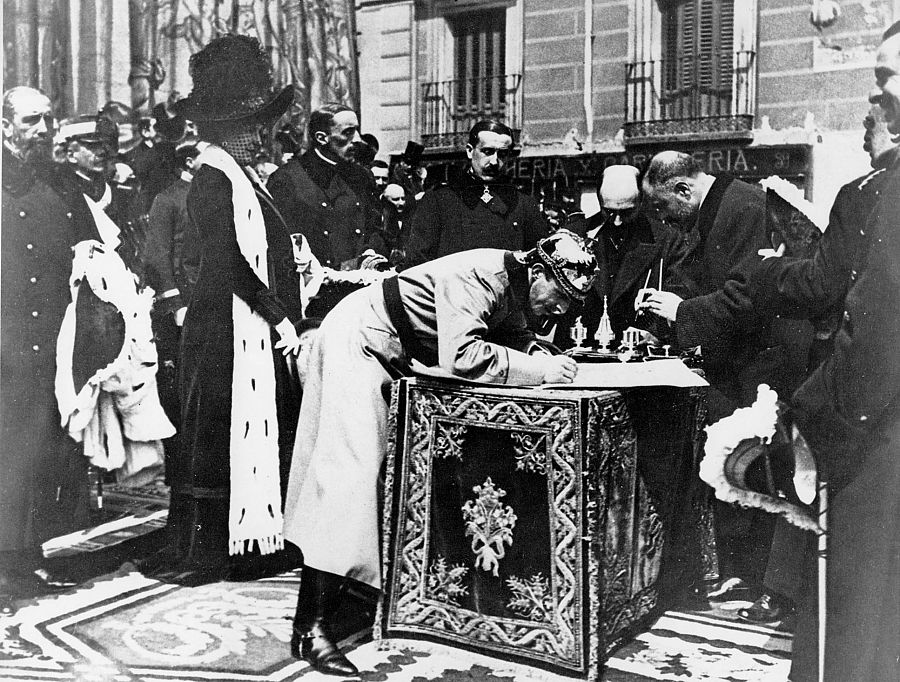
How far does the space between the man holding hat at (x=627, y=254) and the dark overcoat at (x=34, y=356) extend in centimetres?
210

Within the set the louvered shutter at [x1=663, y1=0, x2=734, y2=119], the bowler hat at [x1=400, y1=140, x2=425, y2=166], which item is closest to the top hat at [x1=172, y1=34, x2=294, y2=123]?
the bowler hat at [x1=400, y1=140, x2=425, y2=166]

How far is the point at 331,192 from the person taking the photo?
13.5 feet

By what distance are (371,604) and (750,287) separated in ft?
5.57

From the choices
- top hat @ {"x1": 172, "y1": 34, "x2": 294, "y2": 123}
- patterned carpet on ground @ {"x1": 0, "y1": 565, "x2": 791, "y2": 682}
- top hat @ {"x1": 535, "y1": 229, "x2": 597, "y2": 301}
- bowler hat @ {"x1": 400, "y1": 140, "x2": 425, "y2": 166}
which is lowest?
patterned carpet on ground @ {"x1": 0, "y1": 565, "x2": 791, "y2": 682}

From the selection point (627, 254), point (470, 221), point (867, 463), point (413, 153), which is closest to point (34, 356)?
point (413, 153)

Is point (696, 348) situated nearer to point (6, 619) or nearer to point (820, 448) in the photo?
point (820, 448)

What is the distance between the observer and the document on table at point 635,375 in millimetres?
3146

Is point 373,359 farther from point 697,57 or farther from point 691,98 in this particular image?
point 697,57

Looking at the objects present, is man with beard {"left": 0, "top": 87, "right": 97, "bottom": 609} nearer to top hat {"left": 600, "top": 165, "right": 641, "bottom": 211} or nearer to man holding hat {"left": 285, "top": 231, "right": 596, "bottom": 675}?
man holding hat {"left": 285, "top": 231, "right": 596, "bottom": 675}

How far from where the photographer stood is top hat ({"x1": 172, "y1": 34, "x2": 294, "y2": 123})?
4.12 meters

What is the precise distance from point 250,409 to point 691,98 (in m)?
2.08

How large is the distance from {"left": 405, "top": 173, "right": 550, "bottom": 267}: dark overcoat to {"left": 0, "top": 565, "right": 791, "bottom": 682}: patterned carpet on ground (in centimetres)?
141

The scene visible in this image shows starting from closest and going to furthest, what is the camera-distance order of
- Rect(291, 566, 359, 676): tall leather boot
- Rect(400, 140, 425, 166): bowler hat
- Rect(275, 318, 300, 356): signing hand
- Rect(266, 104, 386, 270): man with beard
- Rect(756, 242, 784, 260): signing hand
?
Rect(756, 242, 784, 260): signing hand, Rect(291, 566, 359, 676): tall leather boot, Rect(400, 140, 425, 166): bowler hat, Rect(266, 104, 386, 270): man with beard, Rect(275, 318, 300, 356): signing hand

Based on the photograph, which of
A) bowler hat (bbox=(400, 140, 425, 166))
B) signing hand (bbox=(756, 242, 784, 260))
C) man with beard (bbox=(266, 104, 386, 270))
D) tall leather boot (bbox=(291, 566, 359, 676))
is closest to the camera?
signing hand (bbox=(756, 242, 784, 260))
